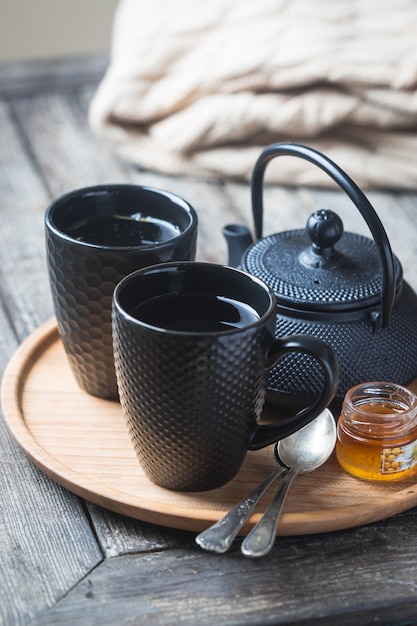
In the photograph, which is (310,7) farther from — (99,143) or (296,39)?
(99,143)

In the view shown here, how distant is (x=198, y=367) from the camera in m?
0.54

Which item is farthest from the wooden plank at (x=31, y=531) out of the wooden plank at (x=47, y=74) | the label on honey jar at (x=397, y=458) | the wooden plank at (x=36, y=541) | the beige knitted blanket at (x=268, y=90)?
the wooden plank at (x=47, y=74)

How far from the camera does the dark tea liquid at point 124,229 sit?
0.72m

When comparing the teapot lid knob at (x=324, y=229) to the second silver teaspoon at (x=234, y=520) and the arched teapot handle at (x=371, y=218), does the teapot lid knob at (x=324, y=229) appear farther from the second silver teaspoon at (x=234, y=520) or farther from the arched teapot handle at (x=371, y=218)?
the second silver teaspoon at (x=234, y=520)

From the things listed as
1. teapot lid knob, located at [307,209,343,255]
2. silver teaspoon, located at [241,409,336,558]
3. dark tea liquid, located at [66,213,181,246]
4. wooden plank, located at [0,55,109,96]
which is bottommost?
wooden plank, located at [0,55,109,96]

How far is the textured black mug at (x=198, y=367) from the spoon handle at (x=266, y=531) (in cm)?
4

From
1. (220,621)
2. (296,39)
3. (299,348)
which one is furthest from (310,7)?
(220,621)

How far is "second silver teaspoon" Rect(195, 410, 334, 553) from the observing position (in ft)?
1.82

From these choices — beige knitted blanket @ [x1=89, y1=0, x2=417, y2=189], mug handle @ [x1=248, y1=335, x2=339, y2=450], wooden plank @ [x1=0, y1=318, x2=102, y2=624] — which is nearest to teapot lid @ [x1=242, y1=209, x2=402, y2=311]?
mug handle @ [x1=248, y1=335, x2=339, y2=450]

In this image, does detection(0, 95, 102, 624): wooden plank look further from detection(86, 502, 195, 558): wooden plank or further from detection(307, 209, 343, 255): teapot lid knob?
detection(307, 209, 343, 255): teapot lid knob

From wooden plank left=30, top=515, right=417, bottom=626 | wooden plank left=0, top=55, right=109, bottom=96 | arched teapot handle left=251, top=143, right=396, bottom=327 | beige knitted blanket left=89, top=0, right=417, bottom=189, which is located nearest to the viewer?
wooden plank left=30, top=515, right=417, bottom=626

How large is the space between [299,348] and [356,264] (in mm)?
160

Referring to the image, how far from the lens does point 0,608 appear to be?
540mm

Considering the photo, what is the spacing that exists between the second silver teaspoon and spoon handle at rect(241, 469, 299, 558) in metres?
0.01
